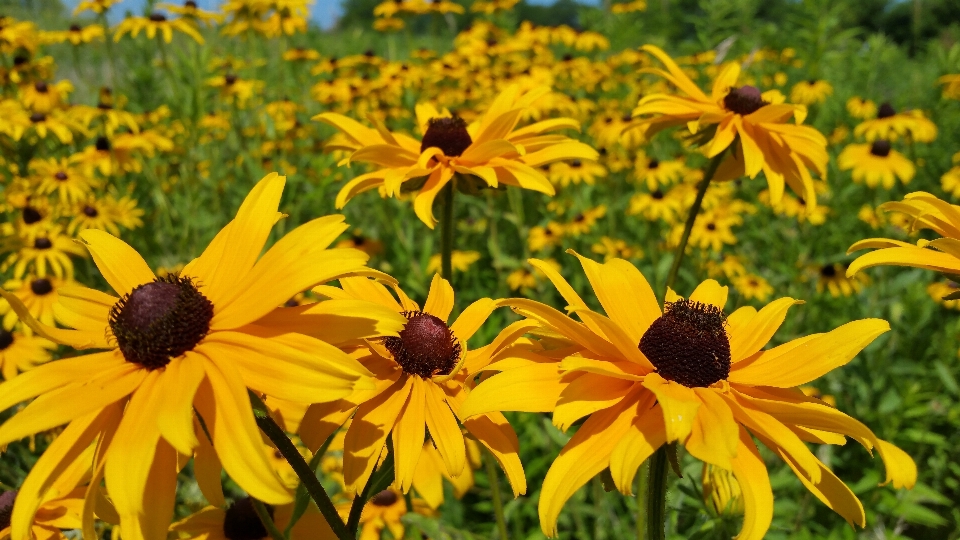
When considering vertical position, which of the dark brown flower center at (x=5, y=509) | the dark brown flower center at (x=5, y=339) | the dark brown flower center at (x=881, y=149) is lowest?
the dark brown flower center at (x=5, y=339)

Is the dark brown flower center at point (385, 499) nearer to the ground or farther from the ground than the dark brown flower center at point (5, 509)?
nearer to the ground

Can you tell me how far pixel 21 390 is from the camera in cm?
85

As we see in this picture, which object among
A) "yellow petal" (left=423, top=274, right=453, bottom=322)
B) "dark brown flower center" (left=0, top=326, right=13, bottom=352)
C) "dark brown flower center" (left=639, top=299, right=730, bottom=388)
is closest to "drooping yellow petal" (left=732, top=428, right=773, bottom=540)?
"dark brown flower center" (left=639, top=299, right=730, bottom=388)

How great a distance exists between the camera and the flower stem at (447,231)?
5.24ft

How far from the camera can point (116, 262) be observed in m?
1.08

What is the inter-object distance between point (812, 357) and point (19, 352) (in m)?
3.05

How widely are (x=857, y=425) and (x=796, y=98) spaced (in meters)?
5.79

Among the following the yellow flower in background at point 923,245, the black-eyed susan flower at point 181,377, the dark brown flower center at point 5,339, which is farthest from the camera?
the dark brown flower center at point 5,339

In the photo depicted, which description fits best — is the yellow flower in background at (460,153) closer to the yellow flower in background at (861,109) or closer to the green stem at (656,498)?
the green stem at (656,498)

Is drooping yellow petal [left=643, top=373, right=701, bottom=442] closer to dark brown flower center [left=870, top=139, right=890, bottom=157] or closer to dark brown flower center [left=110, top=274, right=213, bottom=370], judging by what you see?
dark brown flower center [left=110, top=274, right=213, bottom=370]

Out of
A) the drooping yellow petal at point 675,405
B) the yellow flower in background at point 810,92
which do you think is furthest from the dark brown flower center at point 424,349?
the yellow flower in background at point 810,92

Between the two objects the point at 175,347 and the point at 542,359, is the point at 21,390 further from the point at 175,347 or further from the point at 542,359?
the point at 542,359

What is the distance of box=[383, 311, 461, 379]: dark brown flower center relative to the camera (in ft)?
3.86

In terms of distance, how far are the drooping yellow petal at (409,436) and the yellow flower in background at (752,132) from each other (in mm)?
1065
